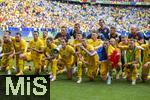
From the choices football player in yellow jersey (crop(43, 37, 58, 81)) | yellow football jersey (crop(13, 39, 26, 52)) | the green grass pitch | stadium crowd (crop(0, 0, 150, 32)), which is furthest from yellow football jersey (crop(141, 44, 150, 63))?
stadium crowd (crop(0, 0, 150, 32))

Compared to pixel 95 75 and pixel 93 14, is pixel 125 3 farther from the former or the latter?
pixel 95 75

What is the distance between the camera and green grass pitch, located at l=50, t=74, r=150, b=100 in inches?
391

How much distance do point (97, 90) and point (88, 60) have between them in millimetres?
1863

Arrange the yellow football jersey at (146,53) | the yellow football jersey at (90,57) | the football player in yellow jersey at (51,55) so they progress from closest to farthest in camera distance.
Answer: the yellow football jersey at (146,53) → the yellow football jersey at (90,57) → the football player in yellow jersey at (51,55)

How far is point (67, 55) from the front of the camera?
41.9 feet

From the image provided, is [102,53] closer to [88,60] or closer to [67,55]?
[88,60]

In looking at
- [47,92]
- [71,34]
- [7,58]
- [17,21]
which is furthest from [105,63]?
[17,21]

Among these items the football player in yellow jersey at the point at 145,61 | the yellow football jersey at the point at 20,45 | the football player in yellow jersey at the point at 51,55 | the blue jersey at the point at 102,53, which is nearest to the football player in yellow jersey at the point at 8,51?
the yellow football jersey at the point at 20,45

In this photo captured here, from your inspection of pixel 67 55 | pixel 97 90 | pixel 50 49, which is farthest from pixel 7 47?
pixel 97 90

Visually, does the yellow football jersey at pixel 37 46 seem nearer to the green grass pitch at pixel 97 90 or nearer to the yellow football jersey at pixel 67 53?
the yellow football jersey at pixel 67 53

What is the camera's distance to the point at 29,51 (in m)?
13.3

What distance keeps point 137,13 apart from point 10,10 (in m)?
21.0

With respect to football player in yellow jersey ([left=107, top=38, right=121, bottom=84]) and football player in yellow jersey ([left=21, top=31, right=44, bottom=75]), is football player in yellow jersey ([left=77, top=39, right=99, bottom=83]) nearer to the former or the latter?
football player in yellow jersey ([left=107, top=38, right=121, bottom=84])

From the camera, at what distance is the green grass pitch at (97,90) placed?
32.6 ft
